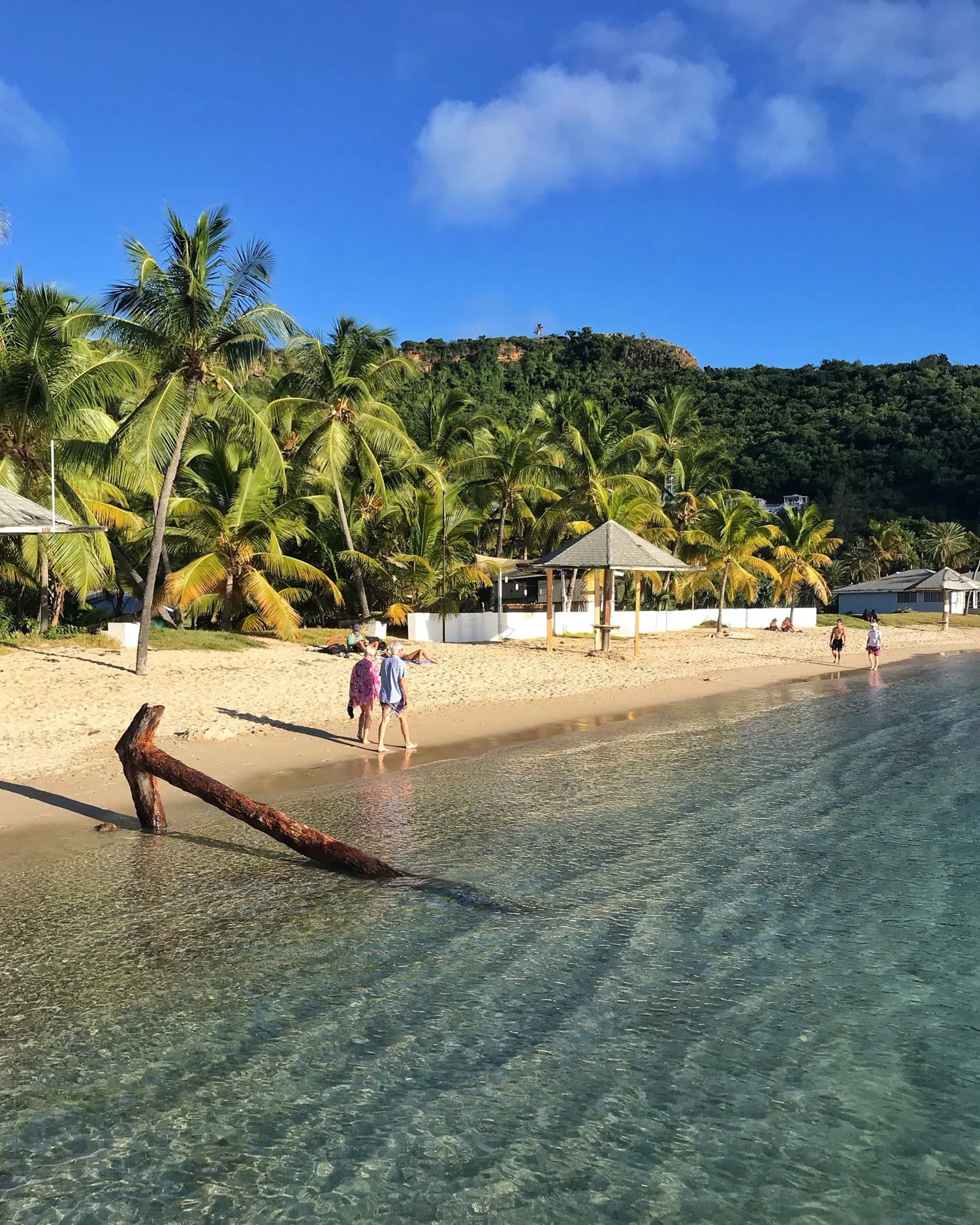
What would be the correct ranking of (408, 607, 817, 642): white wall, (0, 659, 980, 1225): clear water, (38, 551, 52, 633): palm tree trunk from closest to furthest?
(0, 659, 980, 1225): clear water → (38, 551, 52, 633): palm tree trunk → (408, 607, 817, 642): white wall

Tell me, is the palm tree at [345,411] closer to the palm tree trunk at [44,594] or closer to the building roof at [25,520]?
the palm tree trunk at [44,594]

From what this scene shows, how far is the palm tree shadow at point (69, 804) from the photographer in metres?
8.69

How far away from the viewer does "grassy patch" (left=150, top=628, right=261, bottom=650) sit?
67.1ft

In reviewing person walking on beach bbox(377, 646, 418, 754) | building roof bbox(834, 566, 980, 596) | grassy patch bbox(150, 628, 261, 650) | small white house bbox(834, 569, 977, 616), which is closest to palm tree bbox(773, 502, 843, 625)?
building roof bbox(834, 566, 980, 596)

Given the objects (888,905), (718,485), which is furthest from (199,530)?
(718,485)

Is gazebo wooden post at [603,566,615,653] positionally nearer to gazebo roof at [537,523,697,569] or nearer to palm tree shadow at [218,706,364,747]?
gazebo roof at [537,523,697,569]

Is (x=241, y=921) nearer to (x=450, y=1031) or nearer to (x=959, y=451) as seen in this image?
(x=450, y=1031)

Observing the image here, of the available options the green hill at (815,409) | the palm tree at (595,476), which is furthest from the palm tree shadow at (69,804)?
the green hill at (815,409)

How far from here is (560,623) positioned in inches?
1176

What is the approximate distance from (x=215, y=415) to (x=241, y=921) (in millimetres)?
16681

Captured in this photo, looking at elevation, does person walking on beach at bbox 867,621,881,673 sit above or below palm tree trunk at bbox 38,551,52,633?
below

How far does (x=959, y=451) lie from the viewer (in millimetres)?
66188

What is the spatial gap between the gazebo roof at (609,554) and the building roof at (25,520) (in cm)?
1246

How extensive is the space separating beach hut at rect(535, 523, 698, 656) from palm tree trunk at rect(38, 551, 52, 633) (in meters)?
11.4
